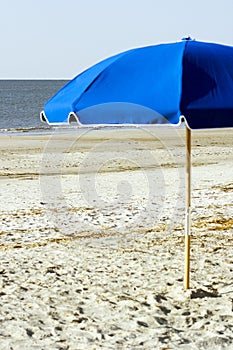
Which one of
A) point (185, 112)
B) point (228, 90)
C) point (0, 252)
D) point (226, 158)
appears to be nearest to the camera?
point (185, 112)

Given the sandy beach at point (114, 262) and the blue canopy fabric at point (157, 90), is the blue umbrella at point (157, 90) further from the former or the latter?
the sandy beach at point (114, 262)

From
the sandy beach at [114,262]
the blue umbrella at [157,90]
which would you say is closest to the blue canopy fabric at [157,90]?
the blue umbrella at [157,90]

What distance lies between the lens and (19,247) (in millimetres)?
7953

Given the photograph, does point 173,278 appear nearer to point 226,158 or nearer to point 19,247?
point 19,247

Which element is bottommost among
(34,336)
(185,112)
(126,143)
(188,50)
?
(126,143)

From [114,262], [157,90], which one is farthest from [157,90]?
[114,262]

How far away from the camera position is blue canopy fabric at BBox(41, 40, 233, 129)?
15.1 feet

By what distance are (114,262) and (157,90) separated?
2.91m

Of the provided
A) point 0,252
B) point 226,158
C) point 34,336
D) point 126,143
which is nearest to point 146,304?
point 34,336

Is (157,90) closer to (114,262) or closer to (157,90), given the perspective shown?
(157,90)

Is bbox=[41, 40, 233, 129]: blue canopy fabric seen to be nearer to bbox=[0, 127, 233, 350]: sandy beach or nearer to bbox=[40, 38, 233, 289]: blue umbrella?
bbox=[40, 38, 233, 289]: blue umbrella

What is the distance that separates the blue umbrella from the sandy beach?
65.0 inches

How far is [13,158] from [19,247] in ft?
42.4

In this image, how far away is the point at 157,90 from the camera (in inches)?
188
